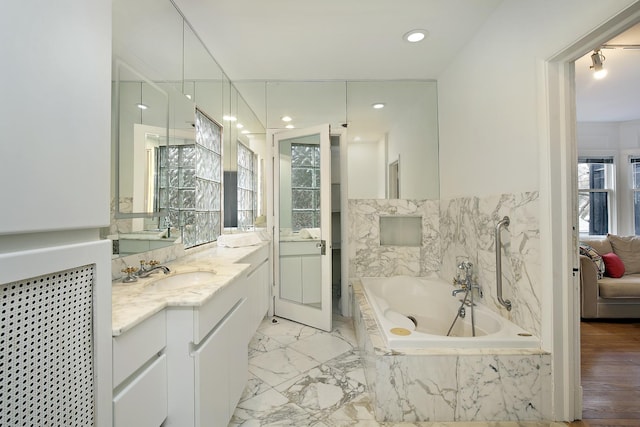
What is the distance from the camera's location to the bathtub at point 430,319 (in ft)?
5.49

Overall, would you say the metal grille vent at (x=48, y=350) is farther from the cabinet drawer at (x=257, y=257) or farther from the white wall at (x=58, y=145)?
the cabinet drawer at (x=257, y=257)

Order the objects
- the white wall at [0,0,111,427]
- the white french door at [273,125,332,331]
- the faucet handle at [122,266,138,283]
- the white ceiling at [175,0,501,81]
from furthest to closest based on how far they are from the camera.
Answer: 1. the white french door at [273,125,332,331]
2. the white ceiling at [175,0,501,81]
3. the faucet handle at [122,266,138,283]
4. the white wall at [0,0,111,427]

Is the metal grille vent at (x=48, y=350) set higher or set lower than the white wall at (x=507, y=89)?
lower

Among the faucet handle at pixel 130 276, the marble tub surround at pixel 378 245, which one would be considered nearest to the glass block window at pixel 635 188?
the marble tub surround at pixel 378 245

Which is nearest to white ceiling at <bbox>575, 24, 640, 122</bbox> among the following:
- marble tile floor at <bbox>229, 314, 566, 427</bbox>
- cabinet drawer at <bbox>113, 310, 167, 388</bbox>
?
marble tile floor at <bbox>229, 314, 566, 427</bbox>

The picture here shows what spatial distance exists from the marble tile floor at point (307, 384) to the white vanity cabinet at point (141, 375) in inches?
29.2

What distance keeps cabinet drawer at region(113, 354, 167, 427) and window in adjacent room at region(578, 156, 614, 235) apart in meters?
5.71

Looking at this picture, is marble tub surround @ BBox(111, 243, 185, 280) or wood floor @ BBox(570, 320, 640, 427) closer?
marble tub surround @ BBox(111, 243, 185, 280)

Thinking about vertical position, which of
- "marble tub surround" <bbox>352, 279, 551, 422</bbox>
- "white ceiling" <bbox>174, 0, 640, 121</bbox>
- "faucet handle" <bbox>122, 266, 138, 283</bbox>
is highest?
"white ceiling" <bbox>174, 0, 640, 121</bbox>

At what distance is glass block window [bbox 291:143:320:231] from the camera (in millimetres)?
3014

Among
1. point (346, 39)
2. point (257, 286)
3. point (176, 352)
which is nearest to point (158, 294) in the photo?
point (176, 352)

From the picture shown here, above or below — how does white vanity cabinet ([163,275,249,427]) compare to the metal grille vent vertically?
below

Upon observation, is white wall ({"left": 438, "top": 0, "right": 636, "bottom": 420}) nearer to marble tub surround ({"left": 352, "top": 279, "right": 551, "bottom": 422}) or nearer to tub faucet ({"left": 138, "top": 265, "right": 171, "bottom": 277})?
marble tub surround ({"left": 352, "top": 279, "right": 551, "bottom": 422})

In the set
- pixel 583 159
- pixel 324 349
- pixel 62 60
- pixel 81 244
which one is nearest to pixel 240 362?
pixel 324 349
